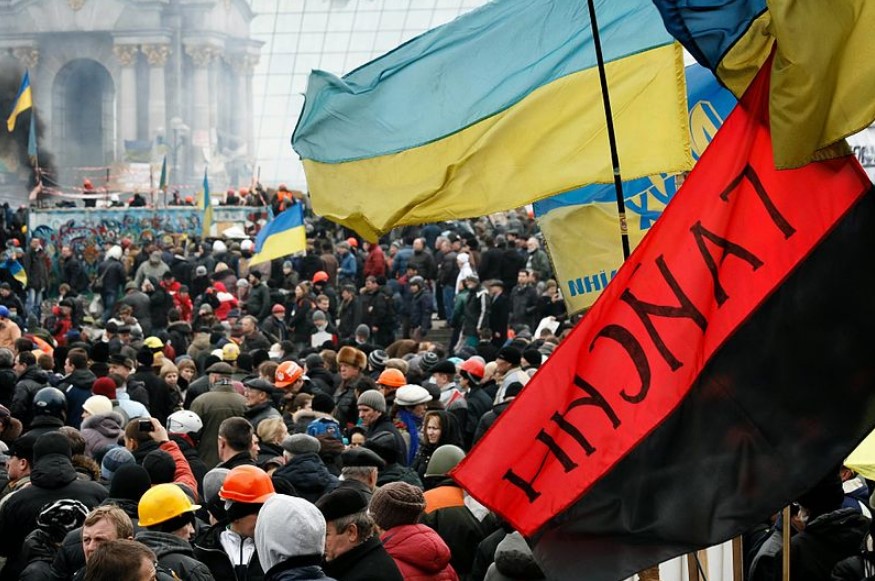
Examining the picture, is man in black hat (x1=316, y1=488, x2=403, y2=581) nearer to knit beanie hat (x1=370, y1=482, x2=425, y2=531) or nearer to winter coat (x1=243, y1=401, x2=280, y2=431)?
knit beanie hat (x1=370, y1=482, x2=425, y2=531)

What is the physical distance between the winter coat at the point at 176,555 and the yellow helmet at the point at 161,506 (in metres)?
0.14

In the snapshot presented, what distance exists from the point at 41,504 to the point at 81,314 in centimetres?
1618

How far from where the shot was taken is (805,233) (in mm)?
4430

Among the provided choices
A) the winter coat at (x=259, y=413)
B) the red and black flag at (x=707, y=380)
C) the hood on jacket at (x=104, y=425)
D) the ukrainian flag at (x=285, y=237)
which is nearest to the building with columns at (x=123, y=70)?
the ukrainian flag at (x=285, y=237)

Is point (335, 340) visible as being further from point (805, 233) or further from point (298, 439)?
point (805, 233)

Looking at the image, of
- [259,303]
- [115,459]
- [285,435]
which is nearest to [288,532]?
[115,459]

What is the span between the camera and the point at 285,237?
2142 centimetres

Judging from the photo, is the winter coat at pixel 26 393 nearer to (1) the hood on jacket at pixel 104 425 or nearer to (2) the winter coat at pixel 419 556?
(1) the hood on jacket at pixel 104 425

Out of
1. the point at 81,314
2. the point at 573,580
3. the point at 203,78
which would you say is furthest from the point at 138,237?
the point at 573,580

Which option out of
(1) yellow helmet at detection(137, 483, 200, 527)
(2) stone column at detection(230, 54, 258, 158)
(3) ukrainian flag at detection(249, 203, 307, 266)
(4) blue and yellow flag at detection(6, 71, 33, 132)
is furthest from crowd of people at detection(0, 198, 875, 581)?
(2) stone column at detection(230, 54, 258, 158)

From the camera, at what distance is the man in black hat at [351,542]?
20.3ft

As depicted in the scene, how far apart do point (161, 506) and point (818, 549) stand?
2.61 meters

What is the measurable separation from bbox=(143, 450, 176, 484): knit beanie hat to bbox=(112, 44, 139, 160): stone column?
168 feet

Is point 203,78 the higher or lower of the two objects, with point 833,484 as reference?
higher
